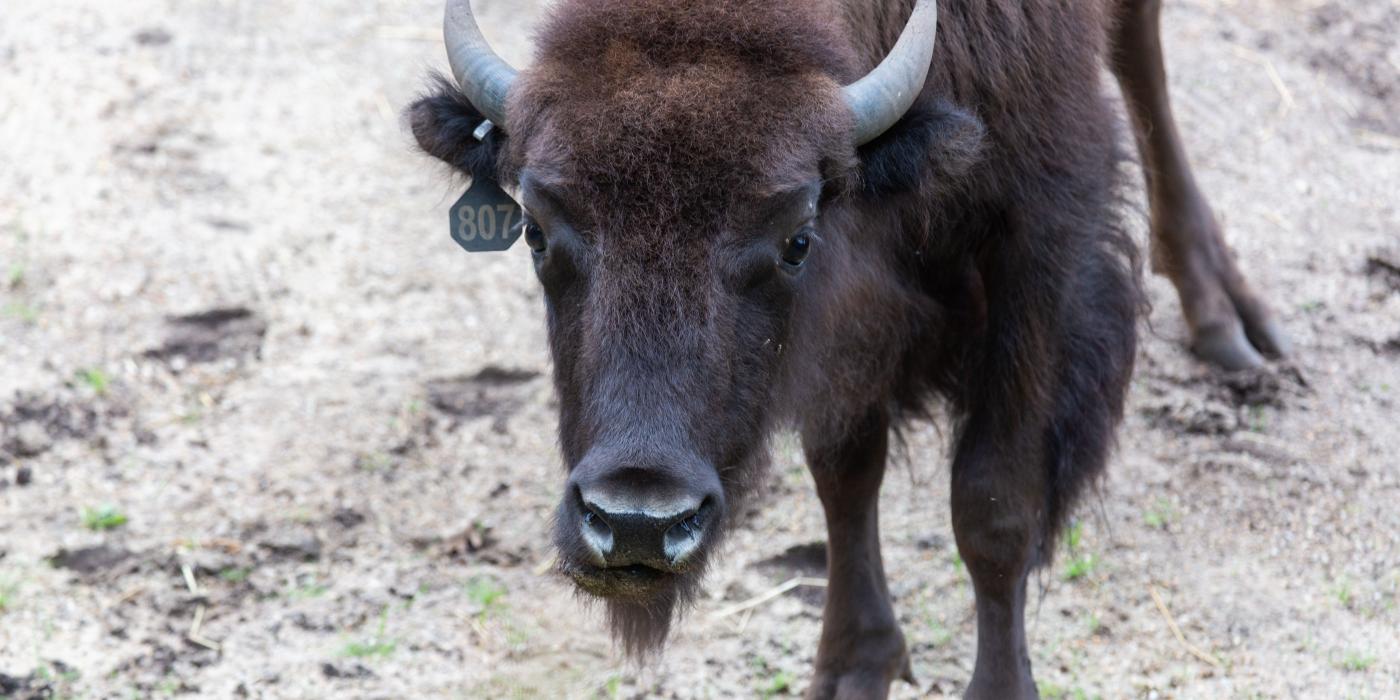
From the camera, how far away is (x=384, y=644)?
15.5 feet

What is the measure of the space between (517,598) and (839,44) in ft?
7.81

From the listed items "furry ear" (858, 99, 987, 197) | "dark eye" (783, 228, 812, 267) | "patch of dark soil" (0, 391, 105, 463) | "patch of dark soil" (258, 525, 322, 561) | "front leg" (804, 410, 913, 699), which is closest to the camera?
"dark eye" (783, 228, 812, 267)

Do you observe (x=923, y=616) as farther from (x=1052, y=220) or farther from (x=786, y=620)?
(x=1052, y=220)

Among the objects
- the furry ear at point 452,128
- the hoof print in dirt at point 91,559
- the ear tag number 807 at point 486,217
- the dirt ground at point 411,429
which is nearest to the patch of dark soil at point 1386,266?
the dirt ground at point 411,429

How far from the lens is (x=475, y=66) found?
3.54m

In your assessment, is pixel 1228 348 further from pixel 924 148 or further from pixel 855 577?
pixel 924 148

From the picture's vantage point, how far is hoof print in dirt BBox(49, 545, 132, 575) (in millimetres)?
5016

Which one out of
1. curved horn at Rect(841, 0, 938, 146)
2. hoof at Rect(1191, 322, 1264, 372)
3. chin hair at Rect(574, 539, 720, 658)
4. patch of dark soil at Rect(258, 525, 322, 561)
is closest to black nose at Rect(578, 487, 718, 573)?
chin hair at Rect(574, 539, 720, 658)

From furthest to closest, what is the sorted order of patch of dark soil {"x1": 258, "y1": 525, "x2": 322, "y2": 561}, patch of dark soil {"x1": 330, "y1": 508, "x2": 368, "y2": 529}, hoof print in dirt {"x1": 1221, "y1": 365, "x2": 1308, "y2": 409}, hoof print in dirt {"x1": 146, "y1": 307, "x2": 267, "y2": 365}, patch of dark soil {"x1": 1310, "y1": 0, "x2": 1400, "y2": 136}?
patch of dark soil {"x1": 1310, "y1": 0, "x2": 1400, "y2": 136} → hoof print in dirt {"x1": 146, "y1": 307, "x2": 267, "y2": 365} → hoof print in dirt {"x1": 1221, "y1": 365, "x2": 1308, "y2": 409} → patch of dark soil {"x1": 330, "y1": 508, "x2": 368, "y2": 529} → patch of dark soil {"x1": 258, "y1": 525, "x2": 322, "y2": 561}

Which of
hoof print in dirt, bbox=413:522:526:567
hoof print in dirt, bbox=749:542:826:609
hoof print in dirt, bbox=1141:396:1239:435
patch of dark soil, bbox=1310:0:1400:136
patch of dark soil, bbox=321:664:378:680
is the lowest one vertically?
patch of dark soil, bbox=1310:0:1400:136

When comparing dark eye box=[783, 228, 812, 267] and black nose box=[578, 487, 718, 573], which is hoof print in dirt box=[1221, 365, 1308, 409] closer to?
dark eye box=[783, 228, 812, 267]

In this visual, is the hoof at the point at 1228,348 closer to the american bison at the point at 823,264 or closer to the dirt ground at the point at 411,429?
the dirt ground at the point at 411,429

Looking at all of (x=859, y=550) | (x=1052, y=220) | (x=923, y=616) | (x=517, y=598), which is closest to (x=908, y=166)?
(x=1052, y=220)

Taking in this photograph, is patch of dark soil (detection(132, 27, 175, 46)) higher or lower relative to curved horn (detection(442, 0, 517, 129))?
lower
